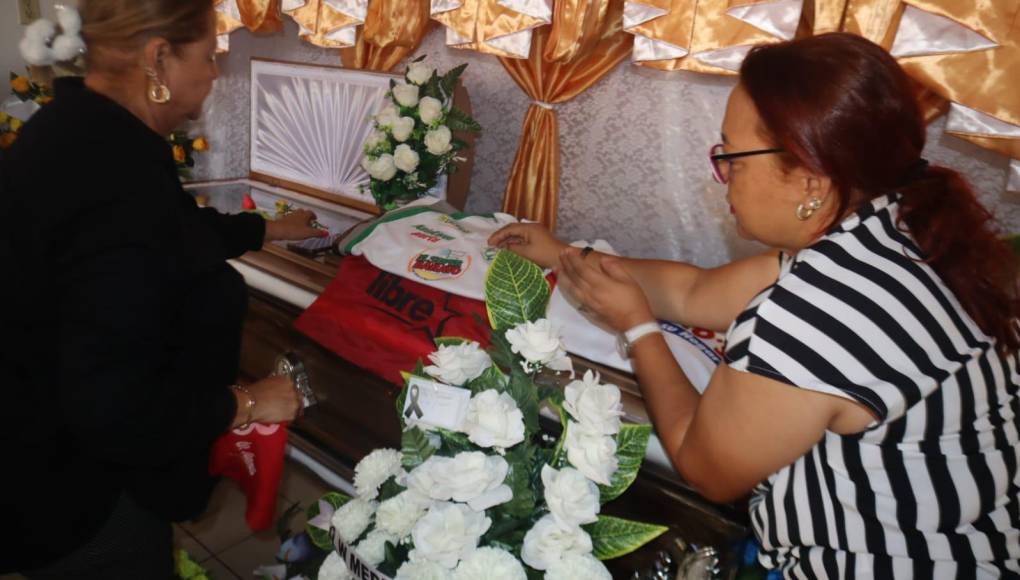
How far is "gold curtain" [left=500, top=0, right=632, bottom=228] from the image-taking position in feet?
6.23

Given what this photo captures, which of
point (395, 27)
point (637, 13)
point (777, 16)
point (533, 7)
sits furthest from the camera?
point (395, 27)

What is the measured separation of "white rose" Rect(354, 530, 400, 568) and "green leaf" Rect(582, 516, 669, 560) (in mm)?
267

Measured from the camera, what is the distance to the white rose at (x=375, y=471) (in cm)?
94

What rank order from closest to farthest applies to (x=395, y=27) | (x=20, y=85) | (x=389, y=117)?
(x=389, y=117) → (x=395, y=27) → (x=20, y=85)

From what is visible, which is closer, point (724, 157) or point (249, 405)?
point (724, 157)

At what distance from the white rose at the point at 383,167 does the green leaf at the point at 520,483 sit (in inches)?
55.8

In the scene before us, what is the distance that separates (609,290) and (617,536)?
0.47 m

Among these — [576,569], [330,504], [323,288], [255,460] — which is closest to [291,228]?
[323,288]

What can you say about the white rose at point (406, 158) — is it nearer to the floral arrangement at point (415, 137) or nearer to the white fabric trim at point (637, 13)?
the floral arrangement at point (415, 137)

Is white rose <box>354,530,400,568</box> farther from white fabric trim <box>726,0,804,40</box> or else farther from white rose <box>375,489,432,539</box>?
white fabric trim <box>726,0,804,40</box>

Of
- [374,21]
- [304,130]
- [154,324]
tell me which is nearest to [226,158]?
[304,130]

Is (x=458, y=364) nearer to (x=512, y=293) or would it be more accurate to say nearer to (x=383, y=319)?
(x=512, y=293)

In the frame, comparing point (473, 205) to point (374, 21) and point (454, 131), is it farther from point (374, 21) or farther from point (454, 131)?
point (374, 21)

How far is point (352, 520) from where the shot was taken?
2.97 feet
